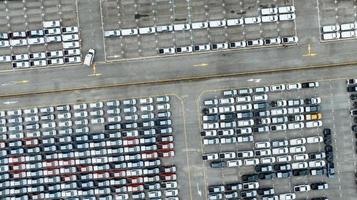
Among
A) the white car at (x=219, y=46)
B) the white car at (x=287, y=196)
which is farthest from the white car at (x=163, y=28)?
the white car at (x=287, y=196)

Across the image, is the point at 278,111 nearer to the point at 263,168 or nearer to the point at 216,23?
the point at 263,168

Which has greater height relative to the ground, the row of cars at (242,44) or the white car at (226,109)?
the row of cars at (242,44)

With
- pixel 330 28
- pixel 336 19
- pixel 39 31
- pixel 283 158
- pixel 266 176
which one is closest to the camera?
pixel 330 28

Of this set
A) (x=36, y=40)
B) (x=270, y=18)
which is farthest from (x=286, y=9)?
(x=36, y=40)

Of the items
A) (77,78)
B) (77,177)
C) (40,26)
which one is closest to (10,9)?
(40,26)

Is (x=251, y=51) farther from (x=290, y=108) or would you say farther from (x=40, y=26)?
(x=40, y=26)

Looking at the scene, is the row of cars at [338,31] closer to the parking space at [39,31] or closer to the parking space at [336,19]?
the parking space at [336,19]
